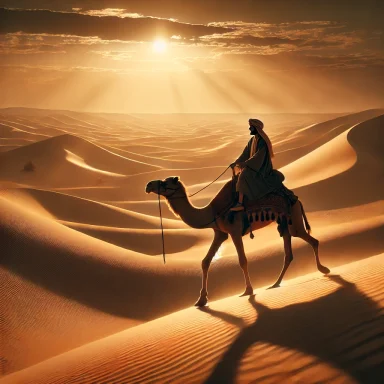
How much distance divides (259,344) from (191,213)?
2.95 metres

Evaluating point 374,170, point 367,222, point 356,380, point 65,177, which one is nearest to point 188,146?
point 65,177

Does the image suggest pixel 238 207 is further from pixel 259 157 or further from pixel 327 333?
pixel 327 333

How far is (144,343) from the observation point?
755 centimetres

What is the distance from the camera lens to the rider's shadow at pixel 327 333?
539 centimetres

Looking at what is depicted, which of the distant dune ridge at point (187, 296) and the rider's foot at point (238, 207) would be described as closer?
the distant dune ridge at point (187, 296)

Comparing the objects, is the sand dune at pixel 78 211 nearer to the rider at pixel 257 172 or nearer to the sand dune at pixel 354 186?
the sand dune at pixel 354 186

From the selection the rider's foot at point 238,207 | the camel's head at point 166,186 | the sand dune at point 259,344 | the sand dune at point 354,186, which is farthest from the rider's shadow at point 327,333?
the sand dune at point 354,186

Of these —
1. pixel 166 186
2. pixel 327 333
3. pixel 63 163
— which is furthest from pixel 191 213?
pixel 63 163

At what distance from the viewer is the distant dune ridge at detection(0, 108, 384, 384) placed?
6.01 meters

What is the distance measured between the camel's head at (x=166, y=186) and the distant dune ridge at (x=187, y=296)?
184 centimetres

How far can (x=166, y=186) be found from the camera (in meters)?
8.56

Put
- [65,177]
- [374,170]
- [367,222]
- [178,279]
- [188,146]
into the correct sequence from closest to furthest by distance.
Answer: [178,279], [367,222], [374,170], [65,177], [188,146]

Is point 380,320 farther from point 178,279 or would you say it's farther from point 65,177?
point 65,177

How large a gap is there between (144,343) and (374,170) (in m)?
19.8
